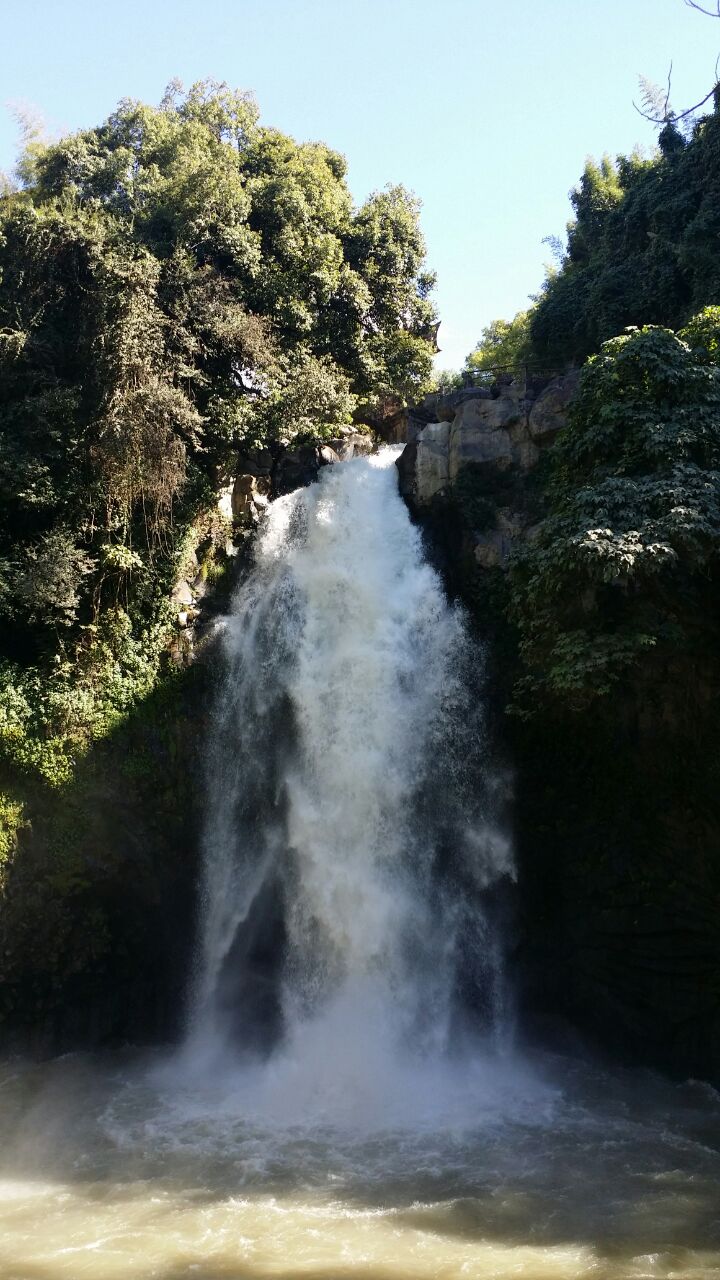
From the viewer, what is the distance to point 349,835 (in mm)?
13367

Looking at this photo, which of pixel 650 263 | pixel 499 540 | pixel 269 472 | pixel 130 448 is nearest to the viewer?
pixel 499 540

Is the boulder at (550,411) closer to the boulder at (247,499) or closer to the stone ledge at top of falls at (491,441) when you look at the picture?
the stone ledge at top of falls at (491,441)

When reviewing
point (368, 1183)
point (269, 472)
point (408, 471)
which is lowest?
point (368, 1183)

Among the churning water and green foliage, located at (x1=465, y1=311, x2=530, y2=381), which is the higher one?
green foliage, located at (x1=465, y1=311, x2=530, y2=381)

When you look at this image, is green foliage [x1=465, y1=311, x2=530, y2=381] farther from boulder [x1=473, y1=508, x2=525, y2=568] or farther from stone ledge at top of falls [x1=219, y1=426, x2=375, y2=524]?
boulder [x1=473, y1=508, x2=525, y2=568]

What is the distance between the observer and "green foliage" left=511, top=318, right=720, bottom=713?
11.7 m

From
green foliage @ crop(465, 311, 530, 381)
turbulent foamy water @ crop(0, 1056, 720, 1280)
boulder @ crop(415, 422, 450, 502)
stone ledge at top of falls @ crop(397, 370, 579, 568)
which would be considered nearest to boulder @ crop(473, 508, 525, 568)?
stone ledge at top of falls @ crop(397, 370, 579, 568)

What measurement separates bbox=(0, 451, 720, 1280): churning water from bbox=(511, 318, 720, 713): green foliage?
7.47 ft

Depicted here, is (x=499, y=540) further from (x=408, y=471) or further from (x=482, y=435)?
(x=408, y=471)

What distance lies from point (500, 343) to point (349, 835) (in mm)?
29404

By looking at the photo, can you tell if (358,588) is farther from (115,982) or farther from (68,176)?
(68,176)

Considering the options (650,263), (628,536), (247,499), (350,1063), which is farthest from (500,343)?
(350,1063)

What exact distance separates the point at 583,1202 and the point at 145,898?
7.82m

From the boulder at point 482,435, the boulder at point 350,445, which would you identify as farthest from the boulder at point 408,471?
the boulder at point 350,445
